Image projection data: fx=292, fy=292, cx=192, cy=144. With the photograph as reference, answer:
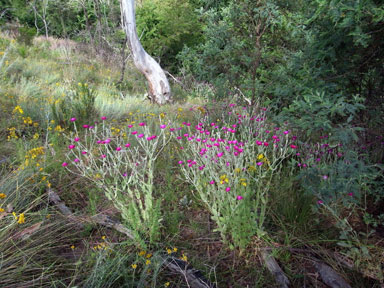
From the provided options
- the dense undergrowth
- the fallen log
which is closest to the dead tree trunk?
the dense undergrowth

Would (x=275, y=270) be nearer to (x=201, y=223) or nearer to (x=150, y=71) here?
(x=201, y=223)

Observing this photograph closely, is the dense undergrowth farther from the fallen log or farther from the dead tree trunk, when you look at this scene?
the dead tree trunk

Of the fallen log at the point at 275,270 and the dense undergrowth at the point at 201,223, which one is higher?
the dense undergrowth at the point at 201,223

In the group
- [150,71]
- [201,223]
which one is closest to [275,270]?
[201,223]

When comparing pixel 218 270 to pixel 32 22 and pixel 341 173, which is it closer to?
pixel 341 173

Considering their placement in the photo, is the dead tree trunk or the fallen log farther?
the dead tree trunk

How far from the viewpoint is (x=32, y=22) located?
679 inches

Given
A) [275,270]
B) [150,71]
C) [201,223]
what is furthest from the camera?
[150,71]

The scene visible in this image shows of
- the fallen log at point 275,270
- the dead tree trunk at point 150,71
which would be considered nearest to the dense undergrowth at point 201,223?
the fallen log at point 275,270

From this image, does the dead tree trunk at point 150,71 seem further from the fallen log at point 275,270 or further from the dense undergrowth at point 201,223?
the fallen log at point 275,270

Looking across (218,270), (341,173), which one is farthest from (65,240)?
(341,173)

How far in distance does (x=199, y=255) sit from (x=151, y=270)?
42 cm

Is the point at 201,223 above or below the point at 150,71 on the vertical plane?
below

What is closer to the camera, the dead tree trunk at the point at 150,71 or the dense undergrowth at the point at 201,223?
the dense undergrowth at the point at 201,223
